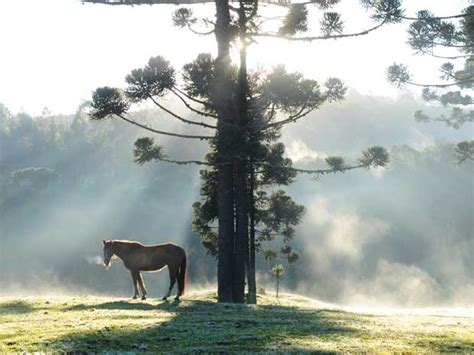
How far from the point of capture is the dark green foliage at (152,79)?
82.0ft

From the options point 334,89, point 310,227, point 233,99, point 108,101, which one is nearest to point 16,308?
point 108,101

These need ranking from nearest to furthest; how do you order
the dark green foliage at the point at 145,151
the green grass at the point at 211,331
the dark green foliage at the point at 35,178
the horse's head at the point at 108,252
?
the green grass at the point at 211,331, the horse's head at the point at 108,252, the dark green foliage at the point at 145,151, the dark green foliage at the point at 35,178

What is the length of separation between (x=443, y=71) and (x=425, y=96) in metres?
10.4

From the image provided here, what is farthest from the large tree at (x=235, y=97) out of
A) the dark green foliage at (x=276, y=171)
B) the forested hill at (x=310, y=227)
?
the forested hill at (x=310, y=227)

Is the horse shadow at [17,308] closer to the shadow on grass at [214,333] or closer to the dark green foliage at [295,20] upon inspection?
the shadow on grass at [214,333]

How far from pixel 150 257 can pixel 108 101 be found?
567cm

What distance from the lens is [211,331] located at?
1419 centimetres

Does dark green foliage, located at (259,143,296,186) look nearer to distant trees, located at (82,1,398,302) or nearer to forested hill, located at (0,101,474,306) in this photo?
distant trees, located at (82,1,398,302)

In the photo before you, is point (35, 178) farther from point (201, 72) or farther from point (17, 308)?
point (17, 308)

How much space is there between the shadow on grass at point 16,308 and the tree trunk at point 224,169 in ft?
24.5

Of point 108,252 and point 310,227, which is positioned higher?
point 310,227

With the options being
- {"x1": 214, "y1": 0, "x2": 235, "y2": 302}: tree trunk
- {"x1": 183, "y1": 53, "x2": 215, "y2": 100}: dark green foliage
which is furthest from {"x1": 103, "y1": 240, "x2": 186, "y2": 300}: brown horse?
{"x1": 183, "y1": 53, "x2": 215, "y2": 100}: dark green foliage

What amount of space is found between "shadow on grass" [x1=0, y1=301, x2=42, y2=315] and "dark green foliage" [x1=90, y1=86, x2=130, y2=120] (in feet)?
24.6

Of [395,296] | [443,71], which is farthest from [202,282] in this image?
[443,71]
